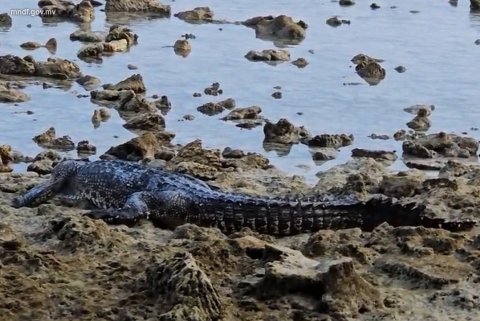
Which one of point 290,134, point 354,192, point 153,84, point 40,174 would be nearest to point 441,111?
point 290,134

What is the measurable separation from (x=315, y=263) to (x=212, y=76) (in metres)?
7.40

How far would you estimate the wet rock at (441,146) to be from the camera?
10.1 metres

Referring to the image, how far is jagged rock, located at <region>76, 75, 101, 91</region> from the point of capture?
12.3 metres

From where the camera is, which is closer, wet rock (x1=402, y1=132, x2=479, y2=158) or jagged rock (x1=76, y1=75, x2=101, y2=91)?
wet rock (x1=402, y1=132, x2=479, y2=158)

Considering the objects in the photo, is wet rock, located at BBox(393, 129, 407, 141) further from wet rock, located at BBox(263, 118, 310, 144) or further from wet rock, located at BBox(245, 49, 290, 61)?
wet rock, located at BBox(245, 49, 290, 61)

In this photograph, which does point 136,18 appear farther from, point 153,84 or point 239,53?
point 153,84

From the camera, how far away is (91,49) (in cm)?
1398

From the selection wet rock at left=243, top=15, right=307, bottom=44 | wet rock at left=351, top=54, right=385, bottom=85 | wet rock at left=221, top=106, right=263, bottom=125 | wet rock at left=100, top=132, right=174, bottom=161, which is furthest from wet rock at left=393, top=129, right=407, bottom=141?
wet rock at left=243, top=15, right=307, bottom=44

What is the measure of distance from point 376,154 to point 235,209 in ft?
10.0

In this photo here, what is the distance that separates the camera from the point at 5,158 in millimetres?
9188

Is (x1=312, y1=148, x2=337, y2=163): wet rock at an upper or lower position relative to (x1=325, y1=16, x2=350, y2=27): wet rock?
upper

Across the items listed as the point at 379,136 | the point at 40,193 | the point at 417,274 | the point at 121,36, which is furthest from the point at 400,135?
the point at 121,36

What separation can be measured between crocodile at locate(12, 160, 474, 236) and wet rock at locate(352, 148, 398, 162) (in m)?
2.59

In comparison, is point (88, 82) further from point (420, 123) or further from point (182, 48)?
point (420, 123)
